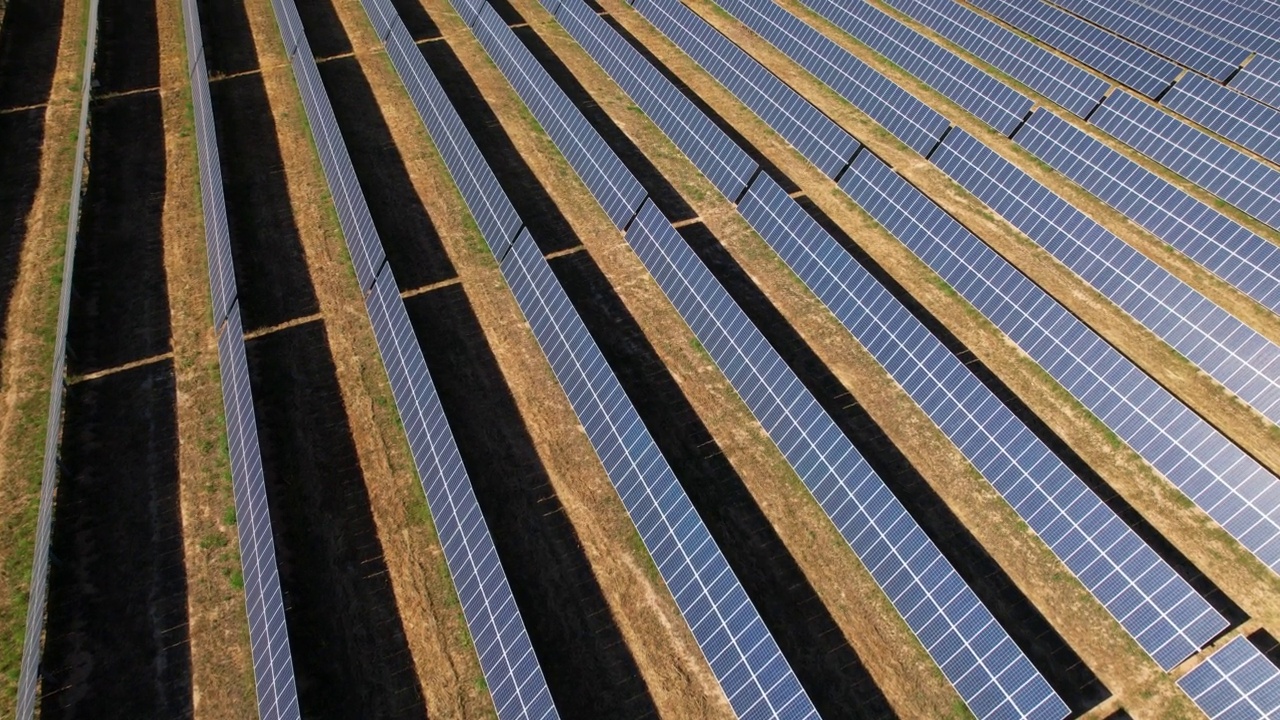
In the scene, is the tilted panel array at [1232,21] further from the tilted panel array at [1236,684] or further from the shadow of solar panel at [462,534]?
the shadow of solar panel at [462,534]

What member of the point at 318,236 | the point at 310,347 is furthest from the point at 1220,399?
the point at 318,236

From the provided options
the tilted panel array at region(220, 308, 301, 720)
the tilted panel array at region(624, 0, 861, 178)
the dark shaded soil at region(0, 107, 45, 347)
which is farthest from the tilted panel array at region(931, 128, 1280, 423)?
the dark shaded soil at region(0, 107, 45, 347)

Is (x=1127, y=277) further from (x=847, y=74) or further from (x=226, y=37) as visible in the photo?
(x=226, y=37)

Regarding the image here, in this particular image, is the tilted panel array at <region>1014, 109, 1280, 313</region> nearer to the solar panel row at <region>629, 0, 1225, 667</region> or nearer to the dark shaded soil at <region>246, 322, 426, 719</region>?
the solar panel row at <region>629, 0, 1225, 667</region>

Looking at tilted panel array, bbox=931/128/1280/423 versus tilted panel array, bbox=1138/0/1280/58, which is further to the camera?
tilted panel array, bbox=1138/0/1280/58

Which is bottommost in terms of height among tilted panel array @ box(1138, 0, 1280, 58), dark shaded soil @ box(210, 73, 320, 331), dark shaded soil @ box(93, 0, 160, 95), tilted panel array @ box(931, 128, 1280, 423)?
dark shaded soil @ box(93, 0, 160, 95)

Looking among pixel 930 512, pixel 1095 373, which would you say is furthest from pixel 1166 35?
pixel 930 512
